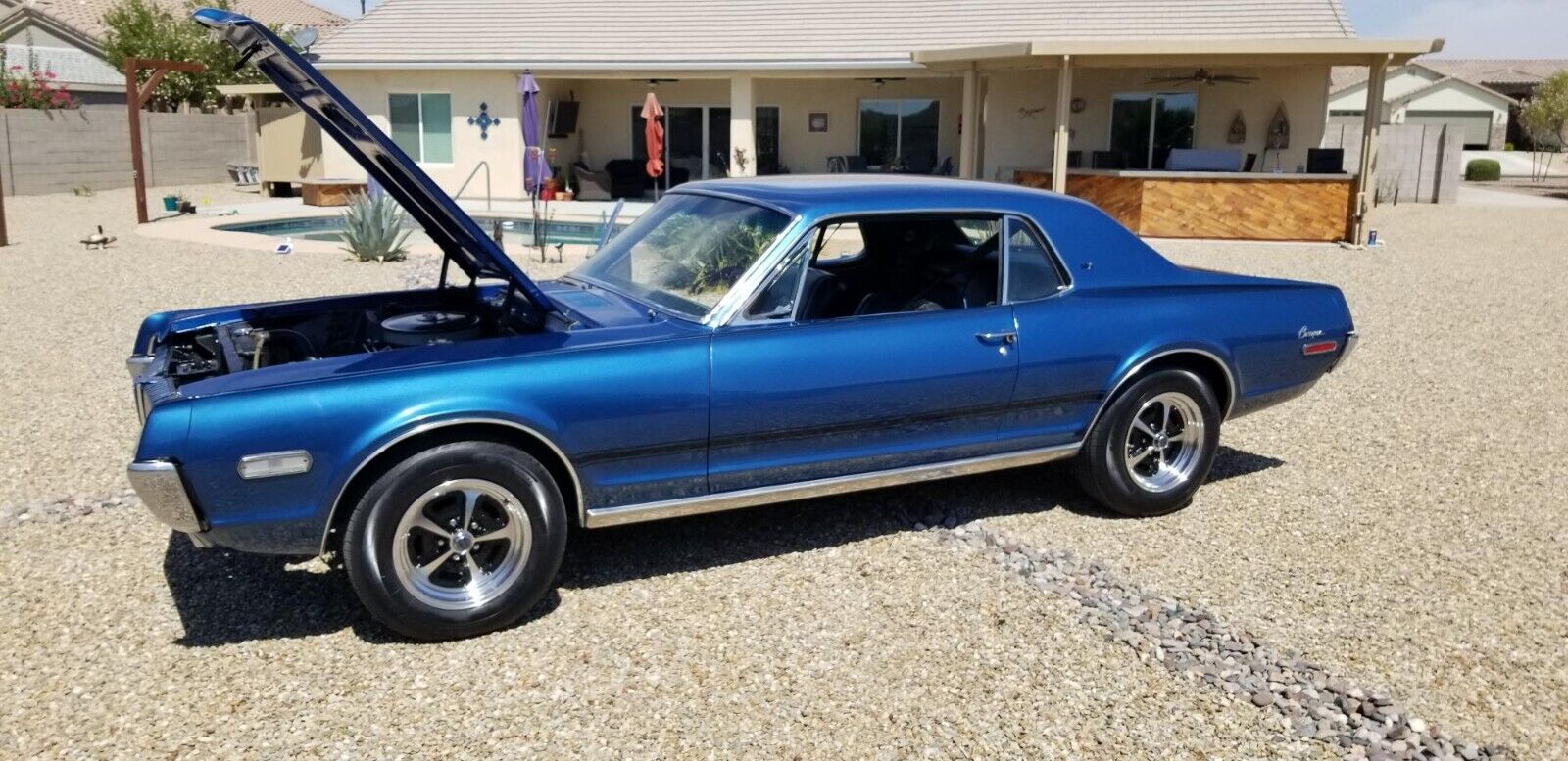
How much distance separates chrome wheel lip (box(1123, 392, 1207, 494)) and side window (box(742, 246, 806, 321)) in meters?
1.72

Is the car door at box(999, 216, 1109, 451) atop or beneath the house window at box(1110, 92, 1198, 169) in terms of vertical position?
beneath

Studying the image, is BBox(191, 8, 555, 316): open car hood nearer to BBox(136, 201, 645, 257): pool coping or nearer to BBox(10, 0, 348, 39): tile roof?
BBox(136, 201, 645, 257): pool coping

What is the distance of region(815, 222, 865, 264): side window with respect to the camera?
15.5ft

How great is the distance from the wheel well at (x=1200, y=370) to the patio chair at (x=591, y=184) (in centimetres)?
1919

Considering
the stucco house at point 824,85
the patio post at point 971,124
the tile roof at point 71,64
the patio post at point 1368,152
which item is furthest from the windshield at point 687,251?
the tile roof at point 71,64

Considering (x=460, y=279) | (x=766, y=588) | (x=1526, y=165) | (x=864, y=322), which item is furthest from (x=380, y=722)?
(x=1526, y=165)

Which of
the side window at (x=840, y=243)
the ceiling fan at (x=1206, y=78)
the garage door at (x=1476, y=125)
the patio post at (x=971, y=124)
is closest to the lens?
the side window at (x=840, y=243)

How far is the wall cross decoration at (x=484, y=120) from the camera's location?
906 inches

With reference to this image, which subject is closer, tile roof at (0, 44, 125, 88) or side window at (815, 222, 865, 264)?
side window at (815, 222, 865, 264)

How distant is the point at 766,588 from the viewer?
179 inches

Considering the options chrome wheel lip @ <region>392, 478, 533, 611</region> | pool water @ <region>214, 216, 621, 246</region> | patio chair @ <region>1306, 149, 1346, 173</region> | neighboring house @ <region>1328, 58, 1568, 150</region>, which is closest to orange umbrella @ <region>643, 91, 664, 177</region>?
pool water @ <region>214, 216, 621, 246</region>

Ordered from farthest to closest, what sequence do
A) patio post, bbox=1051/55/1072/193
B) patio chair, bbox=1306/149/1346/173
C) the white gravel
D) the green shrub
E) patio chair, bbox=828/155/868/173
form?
the green shrub < patio chair, bbox=828/155/868/173 < patio chair, bbox=1306/149/1346/173 < patio post, bbox=1051/55/1072/193 < the white gravel

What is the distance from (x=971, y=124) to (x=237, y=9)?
3627 centimetres

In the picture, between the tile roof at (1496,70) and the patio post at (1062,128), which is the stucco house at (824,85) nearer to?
the patio post at (1062,128)
